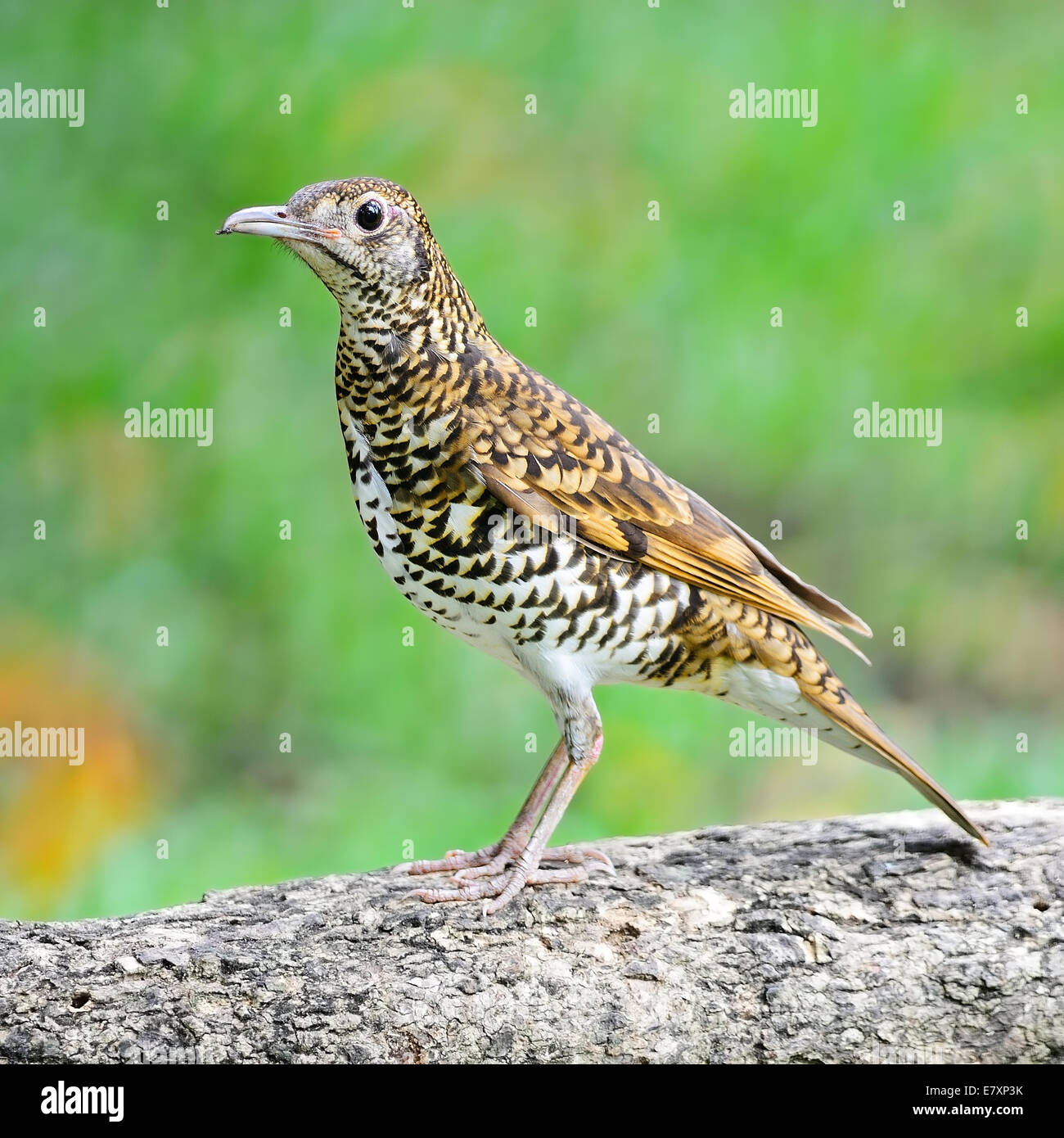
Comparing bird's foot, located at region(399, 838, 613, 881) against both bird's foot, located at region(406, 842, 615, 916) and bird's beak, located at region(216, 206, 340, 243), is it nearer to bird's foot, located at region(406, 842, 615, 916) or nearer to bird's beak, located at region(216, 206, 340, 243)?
bird's foot, located at region(406, 842, 615, 916)

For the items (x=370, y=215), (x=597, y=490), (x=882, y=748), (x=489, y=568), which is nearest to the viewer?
(x=370, y=215)

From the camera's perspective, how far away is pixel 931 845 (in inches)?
176

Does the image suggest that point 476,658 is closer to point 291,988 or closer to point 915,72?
point 291,988

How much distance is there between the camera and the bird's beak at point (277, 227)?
3791 mm

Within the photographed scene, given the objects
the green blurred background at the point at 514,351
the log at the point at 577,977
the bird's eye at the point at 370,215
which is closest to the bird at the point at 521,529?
the bird's eye at the point at 370,215

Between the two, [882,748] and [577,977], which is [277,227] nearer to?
[577,977]

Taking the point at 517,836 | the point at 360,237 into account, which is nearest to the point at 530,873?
the point at 517,836

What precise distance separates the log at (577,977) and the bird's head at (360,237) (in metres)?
1.98

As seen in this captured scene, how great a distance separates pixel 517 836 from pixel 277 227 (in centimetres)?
222

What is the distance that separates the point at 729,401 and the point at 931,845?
3923 millimetres

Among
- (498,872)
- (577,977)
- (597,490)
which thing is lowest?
(577,977)

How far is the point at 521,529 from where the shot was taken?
406 centimetres

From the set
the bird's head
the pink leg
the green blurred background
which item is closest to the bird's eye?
the bird's head

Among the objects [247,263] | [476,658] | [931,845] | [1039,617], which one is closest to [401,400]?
[931,845]
